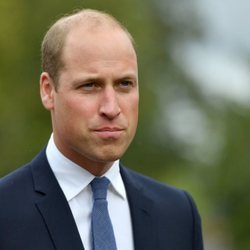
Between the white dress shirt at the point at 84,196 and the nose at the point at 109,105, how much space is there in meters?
0.39

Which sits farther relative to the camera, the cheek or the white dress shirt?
the white dress shirt

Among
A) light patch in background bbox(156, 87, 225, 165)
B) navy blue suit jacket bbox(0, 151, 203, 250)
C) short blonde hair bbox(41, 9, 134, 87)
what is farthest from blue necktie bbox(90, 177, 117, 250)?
light patch in background bbox(156, 87, 225, 165)

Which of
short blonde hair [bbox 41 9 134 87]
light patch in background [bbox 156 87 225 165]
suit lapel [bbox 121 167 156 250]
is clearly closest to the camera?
short blonde hair [bbox 41 9 134 87]

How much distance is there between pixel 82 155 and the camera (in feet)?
18.9

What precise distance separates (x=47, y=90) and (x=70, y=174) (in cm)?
43

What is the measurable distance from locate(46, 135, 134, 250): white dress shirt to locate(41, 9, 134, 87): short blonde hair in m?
0.39

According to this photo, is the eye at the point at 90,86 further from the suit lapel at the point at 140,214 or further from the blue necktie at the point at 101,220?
the suit lapel at the point at 140,214

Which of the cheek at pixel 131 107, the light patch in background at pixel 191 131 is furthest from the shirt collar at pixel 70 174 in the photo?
the light patch in background at pixel 191 131

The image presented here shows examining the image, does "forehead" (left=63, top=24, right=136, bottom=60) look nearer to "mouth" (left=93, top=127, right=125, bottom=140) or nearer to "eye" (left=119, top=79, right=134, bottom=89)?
"eye" (left=119, top=79, right=134, bottom=89)

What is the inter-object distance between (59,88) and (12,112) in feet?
48.9

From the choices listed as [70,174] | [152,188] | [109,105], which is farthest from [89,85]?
[152,188]

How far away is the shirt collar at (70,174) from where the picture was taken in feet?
18.9

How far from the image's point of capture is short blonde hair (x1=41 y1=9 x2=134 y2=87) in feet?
18.8

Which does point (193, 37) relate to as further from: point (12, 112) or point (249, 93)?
point (12, 112)
